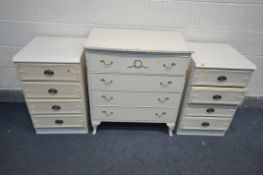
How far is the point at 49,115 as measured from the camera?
1547 millimetres

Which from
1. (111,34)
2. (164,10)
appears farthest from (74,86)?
(164,10)

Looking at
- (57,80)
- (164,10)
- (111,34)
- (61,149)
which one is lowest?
(61,149)

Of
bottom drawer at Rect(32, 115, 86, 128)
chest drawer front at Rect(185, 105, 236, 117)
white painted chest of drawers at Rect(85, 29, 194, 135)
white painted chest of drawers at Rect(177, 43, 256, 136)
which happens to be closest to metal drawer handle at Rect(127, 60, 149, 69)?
white painted chest of drawers at Rect(85, 29, 194, 135)

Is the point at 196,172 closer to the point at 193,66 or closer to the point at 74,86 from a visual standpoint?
the point at 193,66

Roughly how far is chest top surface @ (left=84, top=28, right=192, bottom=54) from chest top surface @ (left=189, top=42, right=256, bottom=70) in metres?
0.17

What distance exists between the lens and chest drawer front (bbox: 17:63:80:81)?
1312 mm

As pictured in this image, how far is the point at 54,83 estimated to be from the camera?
1395 millimetres

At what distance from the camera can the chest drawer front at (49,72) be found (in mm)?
1312

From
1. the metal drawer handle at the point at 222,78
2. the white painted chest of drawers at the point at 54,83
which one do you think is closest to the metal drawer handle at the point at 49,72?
the white painted chest of drawers at the point at 54,83

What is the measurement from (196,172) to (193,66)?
32.1 inches

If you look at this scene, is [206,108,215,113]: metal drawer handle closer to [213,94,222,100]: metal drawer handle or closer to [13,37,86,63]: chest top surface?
[213,94,222,100]: metal drawer handle

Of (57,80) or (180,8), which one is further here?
(180,8)

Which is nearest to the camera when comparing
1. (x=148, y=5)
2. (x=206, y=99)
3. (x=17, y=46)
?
(x=206, y=99)

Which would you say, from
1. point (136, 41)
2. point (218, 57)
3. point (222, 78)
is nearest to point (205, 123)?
point (222, 78)
